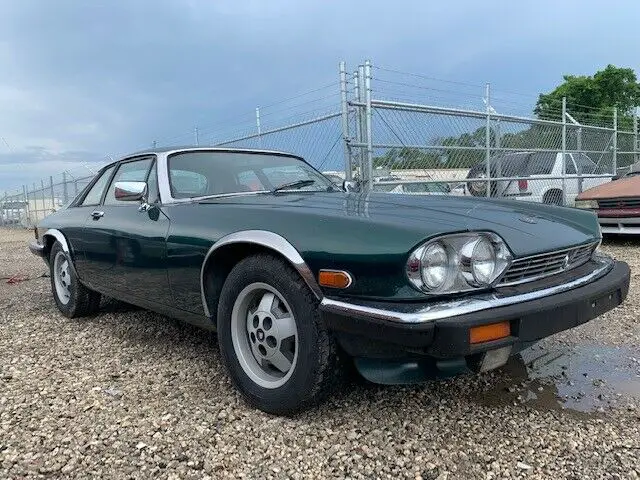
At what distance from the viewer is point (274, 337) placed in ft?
8.05

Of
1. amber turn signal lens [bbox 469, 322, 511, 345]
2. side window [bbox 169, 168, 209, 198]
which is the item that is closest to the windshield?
side window [bbox 169, 168, 209, 198]

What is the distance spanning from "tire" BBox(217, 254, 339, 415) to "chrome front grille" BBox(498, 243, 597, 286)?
31.1 inches

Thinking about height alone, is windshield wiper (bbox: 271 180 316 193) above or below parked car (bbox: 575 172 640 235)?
above

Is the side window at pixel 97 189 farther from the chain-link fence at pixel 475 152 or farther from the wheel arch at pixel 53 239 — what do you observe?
the chain-link fence at pixel 475 152

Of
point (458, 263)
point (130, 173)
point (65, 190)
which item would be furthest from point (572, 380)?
point (65, 190)

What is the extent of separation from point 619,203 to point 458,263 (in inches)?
248

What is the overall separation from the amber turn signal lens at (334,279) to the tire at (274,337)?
3.9 inches

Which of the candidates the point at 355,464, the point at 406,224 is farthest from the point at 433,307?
the point at 355,464

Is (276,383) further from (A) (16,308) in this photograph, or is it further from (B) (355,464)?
(A) (16,308)

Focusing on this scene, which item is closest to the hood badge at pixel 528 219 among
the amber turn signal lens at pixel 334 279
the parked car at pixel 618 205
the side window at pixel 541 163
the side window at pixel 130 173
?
the amber turn signal lens at pixel 334 279

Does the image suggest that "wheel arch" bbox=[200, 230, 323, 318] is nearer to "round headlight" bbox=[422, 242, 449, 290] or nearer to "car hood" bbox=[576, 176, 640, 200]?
"round headlight" bbox=[422, 242, 449, 290]

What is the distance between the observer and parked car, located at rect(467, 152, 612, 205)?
28.9 feet

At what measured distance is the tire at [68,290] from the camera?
4.32 meters

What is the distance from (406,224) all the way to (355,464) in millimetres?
946
